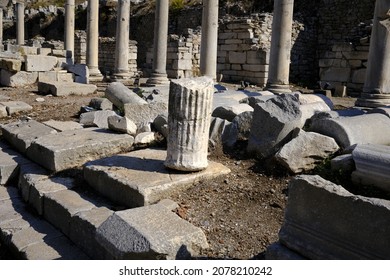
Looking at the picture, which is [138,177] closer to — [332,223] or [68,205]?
[68,205]

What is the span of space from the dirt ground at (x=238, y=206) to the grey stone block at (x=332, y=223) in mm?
628

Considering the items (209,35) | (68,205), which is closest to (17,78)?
(209,35)

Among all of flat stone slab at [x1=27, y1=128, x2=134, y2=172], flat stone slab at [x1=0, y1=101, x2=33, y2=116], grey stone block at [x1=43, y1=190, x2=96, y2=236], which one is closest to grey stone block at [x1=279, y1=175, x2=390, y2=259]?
grey stone block at [x1=43, y1=190, x2=96, y2=236]

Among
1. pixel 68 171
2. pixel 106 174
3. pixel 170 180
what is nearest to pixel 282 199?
pixel 170 180

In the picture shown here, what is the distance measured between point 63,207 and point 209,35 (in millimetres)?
8913

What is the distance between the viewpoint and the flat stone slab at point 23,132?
21.9ft

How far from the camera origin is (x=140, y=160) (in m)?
5.37

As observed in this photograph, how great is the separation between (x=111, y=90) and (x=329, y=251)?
6.63 m

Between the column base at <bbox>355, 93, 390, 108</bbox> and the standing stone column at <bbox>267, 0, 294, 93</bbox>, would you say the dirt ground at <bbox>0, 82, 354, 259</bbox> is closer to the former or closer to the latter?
the column base at <bbox>355, 93, 390, 108</bbox>

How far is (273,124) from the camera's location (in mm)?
5586

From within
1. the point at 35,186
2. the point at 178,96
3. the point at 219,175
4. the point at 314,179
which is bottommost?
the point at 35,186

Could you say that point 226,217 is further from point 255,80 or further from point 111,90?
point 255,80

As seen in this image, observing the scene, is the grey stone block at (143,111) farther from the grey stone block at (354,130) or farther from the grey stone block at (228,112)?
the grey stone block at (354,130)

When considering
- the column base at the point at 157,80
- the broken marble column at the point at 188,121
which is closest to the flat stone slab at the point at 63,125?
the broken marble column at the point at 188,121
